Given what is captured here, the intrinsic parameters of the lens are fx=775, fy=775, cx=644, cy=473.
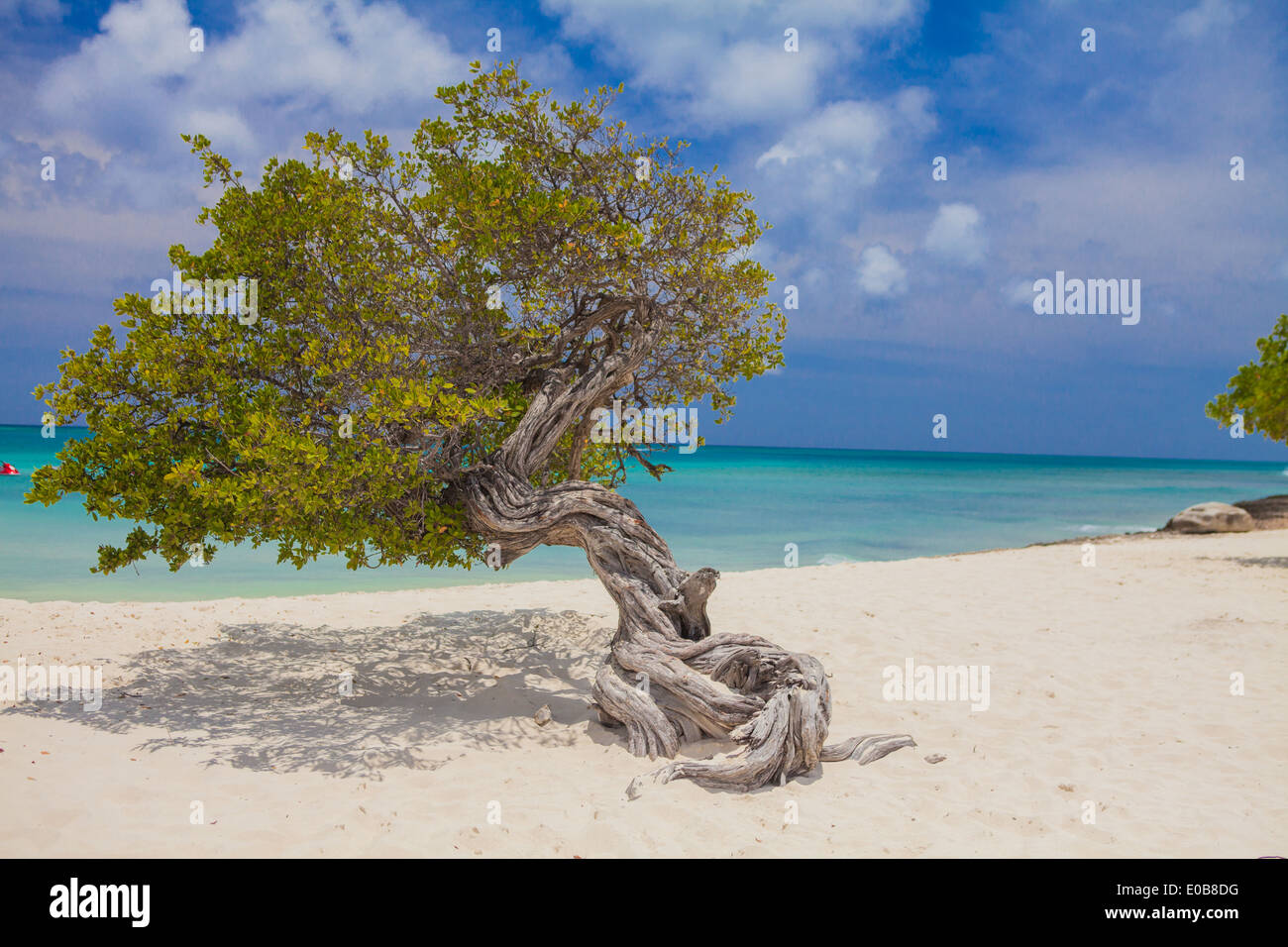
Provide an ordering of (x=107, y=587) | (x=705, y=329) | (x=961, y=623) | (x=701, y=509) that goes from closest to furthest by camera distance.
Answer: (x=705, y=329) < (x=961, y=623) < (x=107, y=587) < (x=701, y=509)

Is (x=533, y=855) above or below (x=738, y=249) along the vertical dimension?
below

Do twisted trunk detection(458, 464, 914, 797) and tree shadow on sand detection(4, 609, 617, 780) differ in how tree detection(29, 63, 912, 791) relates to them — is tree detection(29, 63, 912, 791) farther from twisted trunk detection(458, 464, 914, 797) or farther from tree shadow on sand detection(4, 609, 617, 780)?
tree shadow on sand detection(4, 609, 617, 780)

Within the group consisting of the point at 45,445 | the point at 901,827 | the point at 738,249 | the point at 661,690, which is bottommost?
→ the point at 901,827

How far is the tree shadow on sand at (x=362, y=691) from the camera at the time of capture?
7.12 meters

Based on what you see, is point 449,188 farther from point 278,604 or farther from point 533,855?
point 278,604

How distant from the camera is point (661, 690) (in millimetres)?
7469

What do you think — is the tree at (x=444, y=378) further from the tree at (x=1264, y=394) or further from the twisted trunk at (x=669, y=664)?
the tree at (x=1264, y=394)

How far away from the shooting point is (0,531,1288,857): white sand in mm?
5266

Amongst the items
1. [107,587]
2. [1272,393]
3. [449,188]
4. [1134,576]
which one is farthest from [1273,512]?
[107,587]

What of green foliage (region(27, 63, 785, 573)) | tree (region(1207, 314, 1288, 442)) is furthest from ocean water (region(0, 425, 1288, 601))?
tree (region(1207, 314, 1288, 442))

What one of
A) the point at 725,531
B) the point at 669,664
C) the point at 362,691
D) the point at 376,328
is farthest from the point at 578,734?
the point at 725,531

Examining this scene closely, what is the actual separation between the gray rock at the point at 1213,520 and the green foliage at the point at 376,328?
24.2 meters

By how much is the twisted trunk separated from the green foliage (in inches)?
29.5

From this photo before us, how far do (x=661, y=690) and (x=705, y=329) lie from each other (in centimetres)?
416
